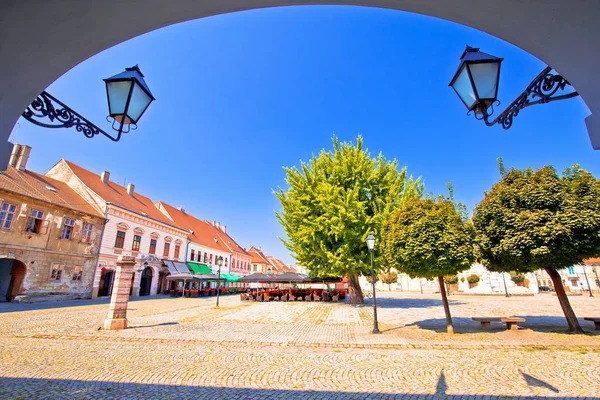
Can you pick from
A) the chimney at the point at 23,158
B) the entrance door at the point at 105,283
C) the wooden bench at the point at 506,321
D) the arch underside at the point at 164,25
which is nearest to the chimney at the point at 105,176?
the chimney at the point at 23,158

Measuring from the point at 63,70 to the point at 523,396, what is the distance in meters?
7.36

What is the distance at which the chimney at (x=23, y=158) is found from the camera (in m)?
23.0

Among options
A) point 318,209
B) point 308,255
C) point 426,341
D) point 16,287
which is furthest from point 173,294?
point 426,341

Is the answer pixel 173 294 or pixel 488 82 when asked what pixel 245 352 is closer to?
pixel 488 82

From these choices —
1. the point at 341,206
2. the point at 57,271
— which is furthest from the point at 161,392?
the point at 57,271

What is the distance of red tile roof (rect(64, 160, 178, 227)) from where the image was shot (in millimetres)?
28139

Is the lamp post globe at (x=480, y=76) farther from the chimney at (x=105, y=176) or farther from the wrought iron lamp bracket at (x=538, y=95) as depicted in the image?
the chimney at (x=105, y=176)

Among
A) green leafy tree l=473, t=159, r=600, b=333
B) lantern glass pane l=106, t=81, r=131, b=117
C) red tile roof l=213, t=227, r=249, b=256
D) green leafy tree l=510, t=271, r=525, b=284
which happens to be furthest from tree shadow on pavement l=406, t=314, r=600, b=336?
red tile roof l=213, t=227, r=249, b=256

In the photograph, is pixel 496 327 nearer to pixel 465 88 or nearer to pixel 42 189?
pixel 465 88

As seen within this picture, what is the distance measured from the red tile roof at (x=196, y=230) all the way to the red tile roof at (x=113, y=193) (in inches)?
169

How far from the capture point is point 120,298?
11172 millimetres

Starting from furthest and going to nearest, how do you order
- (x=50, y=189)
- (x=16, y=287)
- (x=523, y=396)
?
(x=50, y=189)
(x=16, y=287)
(x=523, y=396)

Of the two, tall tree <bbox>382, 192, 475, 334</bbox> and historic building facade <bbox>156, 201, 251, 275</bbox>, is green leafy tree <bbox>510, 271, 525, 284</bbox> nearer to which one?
tall tree <bbox>382, 192, 475, 334</bbox>

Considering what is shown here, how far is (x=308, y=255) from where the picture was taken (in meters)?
20.9
